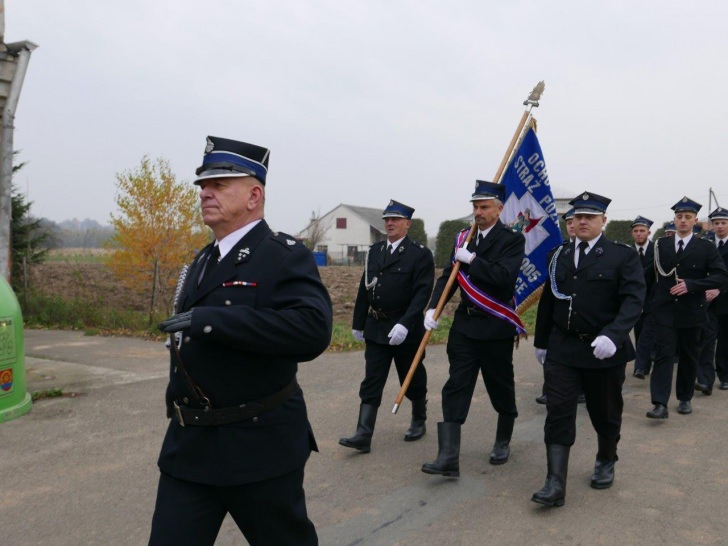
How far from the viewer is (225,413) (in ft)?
7.52

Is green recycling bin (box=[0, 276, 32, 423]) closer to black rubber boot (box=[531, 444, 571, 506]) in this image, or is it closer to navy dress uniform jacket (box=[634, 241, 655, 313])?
black rubber boot (box=[531, 444, 571, 506])

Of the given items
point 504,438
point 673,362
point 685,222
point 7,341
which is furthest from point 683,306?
point 7,341

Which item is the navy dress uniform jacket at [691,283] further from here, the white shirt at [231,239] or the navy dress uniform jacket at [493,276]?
the white shirt at [231,239]

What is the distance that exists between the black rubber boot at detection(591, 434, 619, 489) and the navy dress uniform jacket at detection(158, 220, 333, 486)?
2787 millimetres

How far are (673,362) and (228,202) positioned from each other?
5.24 m

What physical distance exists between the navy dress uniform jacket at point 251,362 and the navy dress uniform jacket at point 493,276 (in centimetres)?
259

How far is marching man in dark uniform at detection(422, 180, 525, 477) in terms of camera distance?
4738 mm

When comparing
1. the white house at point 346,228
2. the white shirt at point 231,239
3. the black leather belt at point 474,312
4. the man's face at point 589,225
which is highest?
the white house at point 346,228

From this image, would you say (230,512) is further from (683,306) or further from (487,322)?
(683,306)

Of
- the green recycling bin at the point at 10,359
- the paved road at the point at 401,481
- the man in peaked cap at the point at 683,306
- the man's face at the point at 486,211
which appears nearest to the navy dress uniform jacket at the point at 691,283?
the man in peaked cap at the point at 683,306

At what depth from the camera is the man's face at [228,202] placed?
2389 mm

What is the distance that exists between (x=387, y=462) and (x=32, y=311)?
39.9ft

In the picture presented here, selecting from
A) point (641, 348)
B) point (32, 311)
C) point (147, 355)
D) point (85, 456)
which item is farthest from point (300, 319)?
point (32, 311)

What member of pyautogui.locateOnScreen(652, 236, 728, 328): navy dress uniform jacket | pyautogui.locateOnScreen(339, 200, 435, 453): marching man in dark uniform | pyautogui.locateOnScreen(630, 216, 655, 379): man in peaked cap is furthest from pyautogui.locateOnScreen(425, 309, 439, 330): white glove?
pyautogui.locateOnScreen(630, 216, 655, 379): man in peaked cap
